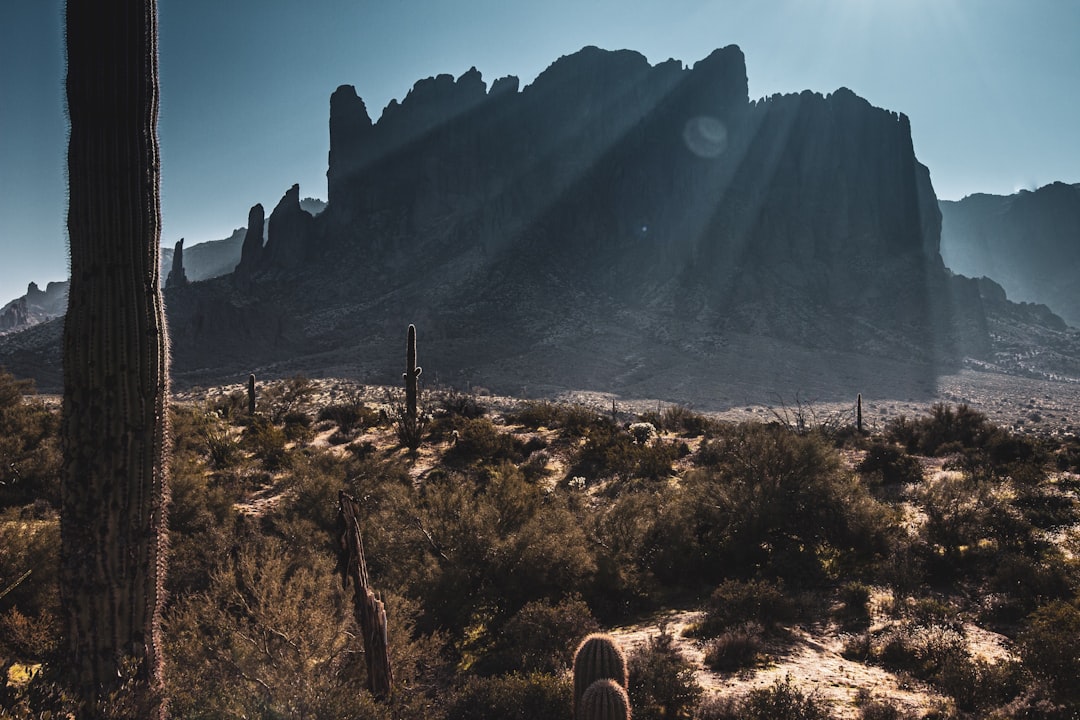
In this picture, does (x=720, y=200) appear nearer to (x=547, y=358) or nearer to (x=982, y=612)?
(x=547, y=358)

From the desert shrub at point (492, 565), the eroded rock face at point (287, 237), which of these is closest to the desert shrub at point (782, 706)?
the desert shrub at point (492, 565)

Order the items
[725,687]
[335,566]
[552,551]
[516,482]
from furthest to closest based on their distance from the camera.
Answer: [516,482] < [552,551] < [335,566] < [725,687]

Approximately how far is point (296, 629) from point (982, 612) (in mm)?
7026

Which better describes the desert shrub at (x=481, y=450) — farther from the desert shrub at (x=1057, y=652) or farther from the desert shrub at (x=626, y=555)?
the desert shrub at (x=1057, y=652)

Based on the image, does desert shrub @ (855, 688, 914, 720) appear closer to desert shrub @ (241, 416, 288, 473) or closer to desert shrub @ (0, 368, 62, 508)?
desert shrub @ (0, 368, 62, 508)

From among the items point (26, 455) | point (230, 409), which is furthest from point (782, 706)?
point (230, 409)

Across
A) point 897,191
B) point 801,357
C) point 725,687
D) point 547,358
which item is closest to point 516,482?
point 725,687

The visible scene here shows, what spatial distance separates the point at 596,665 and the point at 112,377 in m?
3.78

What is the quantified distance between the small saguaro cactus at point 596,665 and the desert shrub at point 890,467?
9223 millimetres

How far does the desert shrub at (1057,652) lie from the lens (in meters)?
4.23

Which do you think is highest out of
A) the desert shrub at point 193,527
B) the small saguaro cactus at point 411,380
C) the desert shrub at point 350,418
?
the small saguaro cactus at point 411,380

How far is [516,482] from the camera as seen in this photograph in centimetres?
862

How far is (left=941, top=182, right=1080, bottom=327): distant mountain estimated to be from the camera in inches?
6029

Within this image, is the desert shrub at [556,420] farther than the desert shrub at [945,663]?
Yes
